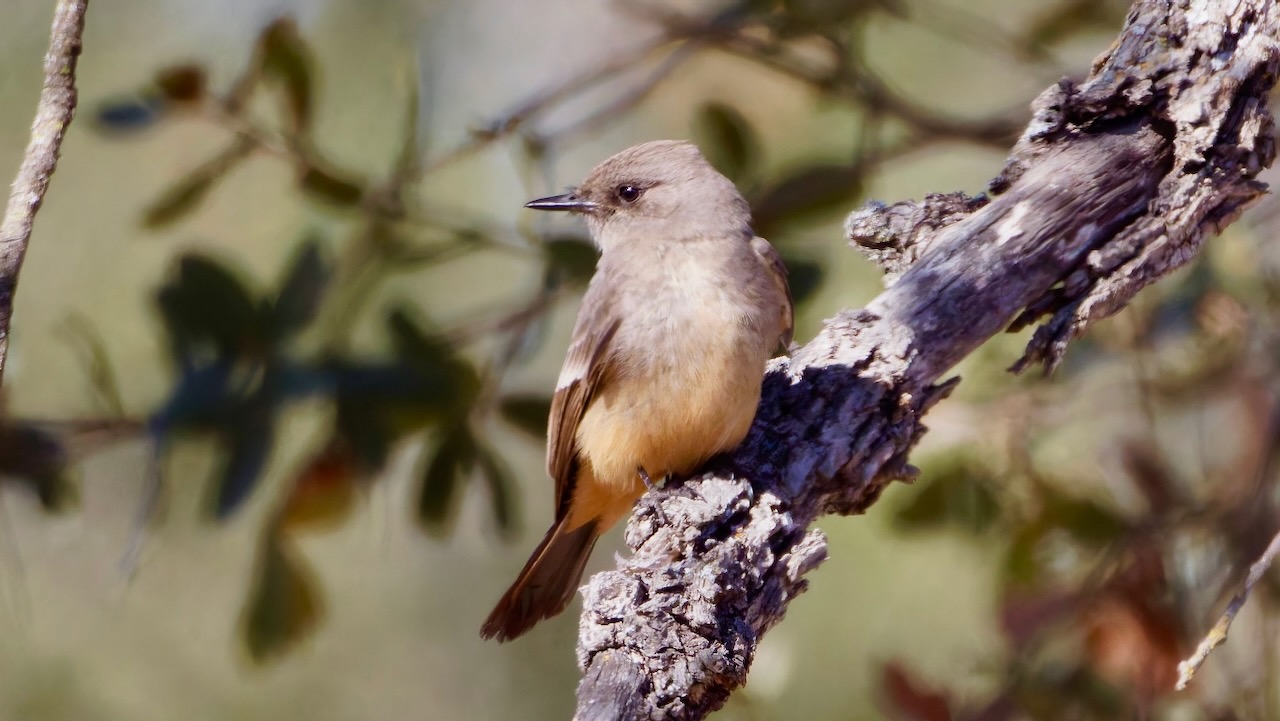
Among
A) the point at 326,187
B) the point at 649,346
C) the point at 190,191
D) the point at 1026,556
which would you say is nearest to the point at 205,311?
the point at 190,191

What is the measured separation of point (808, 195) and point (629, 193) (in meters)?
0.68

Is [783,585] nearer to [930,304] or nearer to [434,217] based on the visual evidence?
[930,304]

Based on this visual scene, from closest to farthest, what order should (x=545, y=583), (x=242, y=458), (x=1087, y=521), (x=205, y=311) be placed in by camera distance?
(x=545, y=583) < (x=242, y=458) < (x=205, y=311) < (x=1087, y=521)

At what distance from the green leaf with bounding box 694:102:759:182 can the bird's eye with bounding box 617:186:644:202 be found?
0.62 metres

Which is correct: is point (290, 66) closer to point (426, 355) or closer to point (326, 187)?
point (326, 187)

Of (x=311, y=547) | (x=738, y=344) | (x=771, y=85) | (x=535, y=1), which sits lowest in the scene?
(x=311, y=547)

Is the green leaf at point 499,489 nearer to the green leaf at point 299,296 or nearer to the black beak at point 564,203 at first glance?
the green leaf at point 299,296

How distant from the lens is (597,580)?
2.73 meters

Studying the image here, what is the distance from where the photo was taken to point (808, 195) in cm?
443

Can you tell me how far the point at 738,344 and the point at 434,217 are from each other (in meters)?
1.58

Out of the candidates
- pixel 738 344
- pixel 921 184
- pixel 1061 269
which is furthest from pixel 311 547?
pixel 1061 269

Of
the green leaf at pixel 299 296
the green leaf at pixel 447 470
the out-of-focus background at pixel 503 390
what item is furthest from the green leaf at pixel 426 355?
the green leaf at pixel 299 296

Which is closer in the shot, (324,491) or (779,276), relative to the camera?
(779,276)

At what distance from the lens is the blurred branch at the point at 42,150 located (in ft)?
7.24
